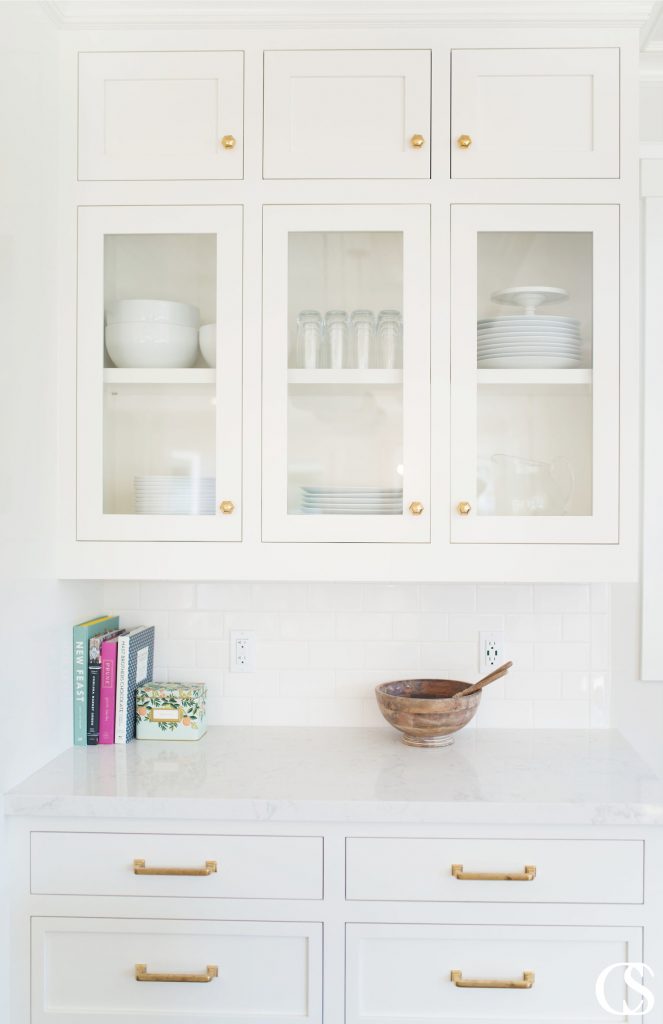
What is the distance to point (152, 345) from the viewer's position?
1.84 meters

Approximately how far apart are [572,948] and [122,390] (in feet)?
4.92

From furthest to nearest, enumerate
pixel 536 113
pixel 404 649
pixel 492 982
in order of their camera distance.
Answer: pixel 404 649 → pixel 536 113 → pixel 492 982

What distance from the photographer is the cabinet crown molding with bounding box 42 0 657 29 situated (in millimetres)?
1750

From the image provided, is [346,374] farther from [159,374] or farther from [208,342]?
[159,374]

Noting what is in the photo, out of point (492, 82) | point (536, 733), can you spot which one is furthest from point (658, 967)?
point (492, 82)

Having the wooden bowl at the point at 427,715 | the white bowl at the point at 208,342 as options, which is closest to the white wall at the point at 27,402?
the white bowl at the point at 208,342

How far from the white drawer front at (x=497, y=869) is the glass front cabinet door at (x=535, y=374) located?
0.63 metres

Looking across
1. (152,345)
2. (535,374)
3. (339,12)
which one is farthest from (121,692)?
(339,12)

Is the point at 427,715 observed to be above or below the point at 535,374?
below

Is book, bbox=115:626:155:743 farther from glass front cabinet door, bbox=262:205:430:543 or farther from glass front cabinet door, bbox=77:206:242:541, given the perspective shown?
glass front cabinet door, bbox=262:205:430:543

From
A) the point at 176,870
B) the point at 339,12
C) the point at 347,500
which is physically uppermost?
the point at 339,12

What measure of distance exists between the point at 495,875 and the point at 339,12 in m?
1.83

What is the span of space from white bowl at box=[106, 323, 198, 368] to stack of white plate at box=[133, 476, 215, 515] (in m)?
0.26

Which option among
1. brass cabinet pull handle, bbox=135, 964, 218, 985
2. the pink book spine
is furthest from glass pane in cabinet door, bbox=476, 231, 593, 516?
brass cabinet pull handle, bbox=135, 964, 218, 985
